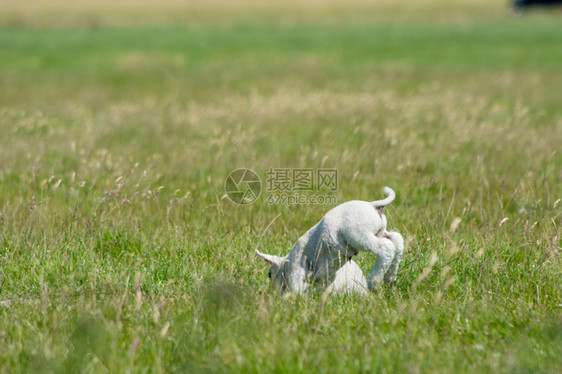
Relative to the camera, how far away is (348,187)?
24.2 ft

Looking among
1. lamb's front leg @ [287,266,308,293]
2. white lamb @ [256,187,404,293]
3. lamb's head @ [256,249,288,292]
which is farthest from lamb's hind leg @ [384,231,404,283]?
lamb's head @ [256,249,288,292]

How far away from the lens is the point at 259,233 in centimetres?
571

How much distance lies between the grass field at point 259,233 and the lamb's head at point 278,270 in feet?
0.38

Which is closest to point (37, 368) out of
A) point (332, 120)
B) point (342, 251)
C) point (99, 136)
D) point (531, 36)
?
point (342, 251)

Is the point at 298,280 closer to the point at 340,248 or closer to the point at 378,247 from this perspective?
the point at 340,248

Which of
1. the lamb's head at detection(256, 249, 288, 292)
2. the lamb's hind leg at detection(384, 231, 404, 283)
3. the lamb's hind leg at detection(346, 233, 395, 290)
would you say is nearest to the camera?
the lamb's hind leg at detection(346, 233, 395, 290)

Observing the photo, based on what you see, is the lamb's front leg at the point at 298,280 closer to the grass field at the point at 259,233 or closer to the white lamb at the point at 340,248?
the white lamb at the point at 340,248

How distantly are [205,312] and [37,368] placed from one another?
3.53ft

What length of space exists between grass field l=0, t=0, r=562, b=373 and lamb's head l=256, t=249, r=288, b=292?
A: 114 mm

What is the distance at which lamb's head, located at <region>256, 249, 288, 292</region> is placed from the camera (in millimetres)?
4410

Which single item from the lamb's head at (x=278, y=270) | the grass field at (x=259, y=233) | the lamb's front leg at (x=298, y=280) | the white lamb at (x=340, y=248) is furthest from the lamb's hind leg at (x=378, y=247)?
the lamb's head at (x=278, y=270)

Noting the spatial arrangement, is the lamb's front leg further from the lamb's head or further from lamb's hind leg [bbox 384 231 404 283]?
lamb's hind leg [bbox 384 231 404 283]

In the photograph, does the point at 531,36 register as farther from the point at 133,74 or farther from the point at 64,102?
the point at 64,102

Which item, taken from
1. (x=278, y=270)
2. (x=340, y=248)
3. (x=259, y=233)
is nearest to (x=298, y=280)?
(x=278, y=270)
